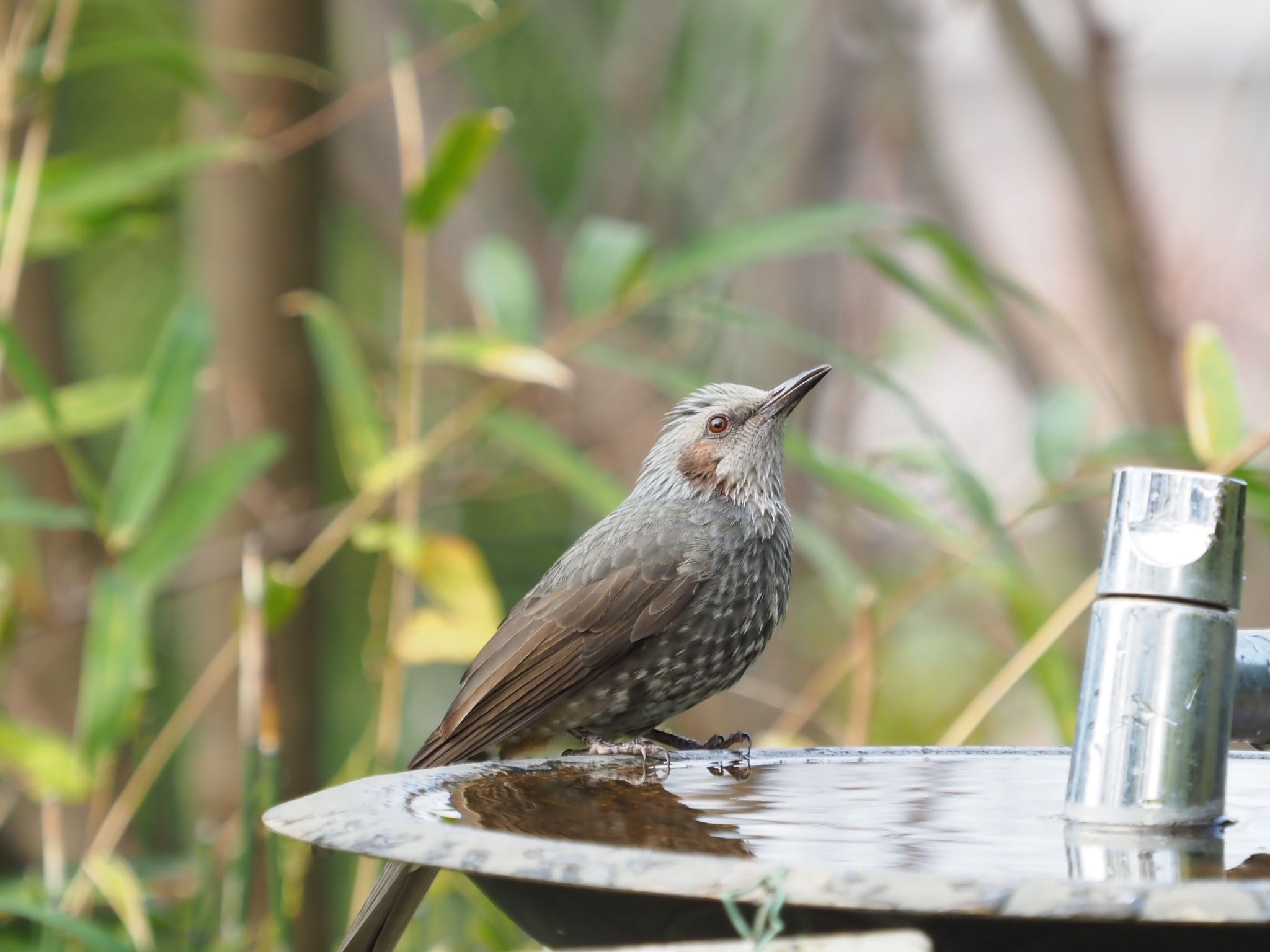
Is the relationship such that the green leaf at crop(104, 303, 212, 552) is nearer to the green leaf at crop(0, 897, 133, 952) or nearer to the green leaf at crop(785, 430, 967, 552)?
the green leaf at crop(0, 897, 133, 952)

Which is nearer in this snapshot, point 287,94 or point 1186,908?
point 1186,908

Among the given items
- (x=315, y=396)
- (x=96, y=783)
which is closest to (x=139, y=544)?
(x=96, y=783)

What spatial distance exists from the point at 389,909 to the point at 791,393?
57.9 inches

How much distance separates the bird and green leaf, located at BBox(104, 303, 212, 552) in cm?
94

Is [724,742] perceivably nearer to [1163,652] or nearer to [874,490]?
[874,490]

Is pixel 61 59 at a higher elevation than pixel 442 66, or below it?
below

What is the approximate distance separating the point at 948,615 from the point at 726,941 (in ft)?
26.2

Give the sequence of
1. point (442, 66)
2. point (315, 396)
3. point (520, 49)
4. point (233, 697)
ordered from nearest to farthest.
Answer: point (233, 697)
point (315, 396)
point (442, 66)
point (520, 49)

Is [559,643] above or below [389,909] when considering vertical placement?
above

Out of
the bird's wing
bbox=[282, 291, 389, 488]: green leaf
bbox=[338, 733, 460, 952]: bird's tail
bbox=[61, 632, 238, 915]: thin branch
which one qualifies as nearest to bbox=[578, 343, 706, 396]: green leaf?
bbox=[282, 291, 389, 488]: green leaf

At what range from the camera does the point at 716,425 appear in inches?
134

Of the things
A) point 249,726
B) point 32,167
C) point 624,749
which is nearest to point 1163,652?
point 624,749

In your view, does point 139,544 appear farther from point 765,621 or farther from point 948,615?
point 948,615

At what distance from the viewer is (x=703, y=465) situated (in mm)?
3312
